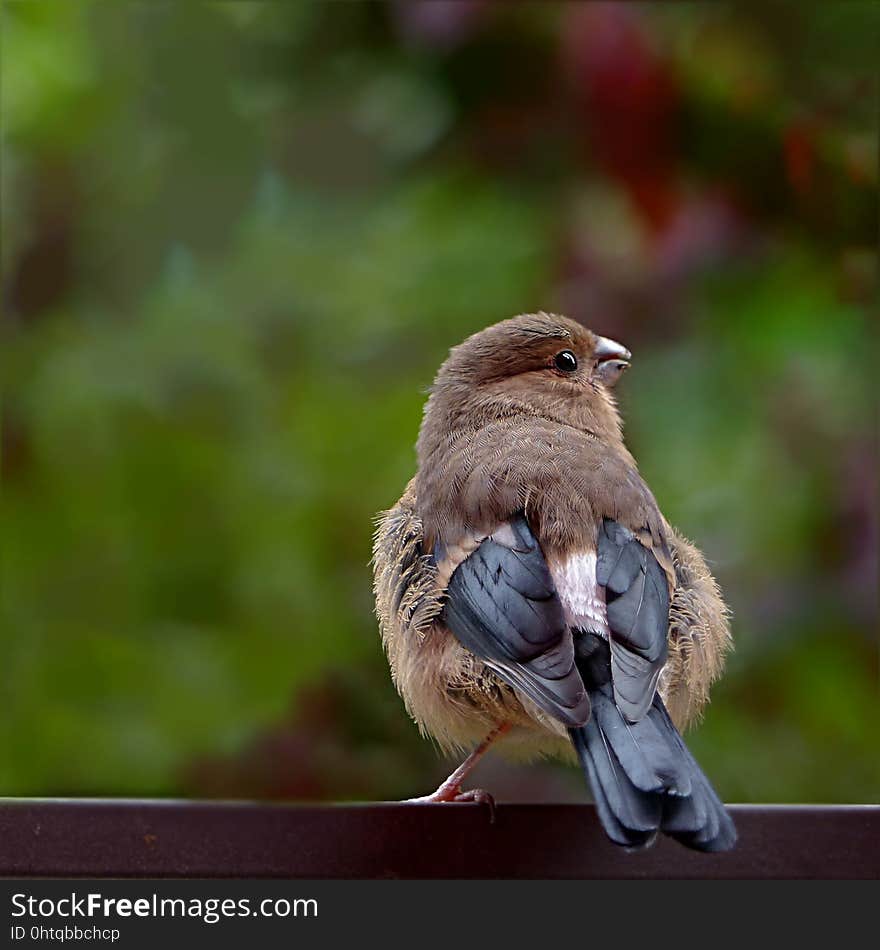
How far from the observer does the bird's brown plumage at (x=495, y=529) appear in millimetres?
3523

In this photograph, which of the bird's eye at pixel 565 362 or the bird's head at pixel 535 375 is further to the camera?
the bird's eye at pixel 565 362

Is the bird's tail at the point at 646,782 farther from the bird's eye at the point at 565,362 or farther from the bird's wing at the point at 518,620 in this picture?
the bird's eye at the point at 565,362

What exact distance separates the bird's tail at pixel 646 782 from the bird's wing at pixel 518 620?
0.17 ft

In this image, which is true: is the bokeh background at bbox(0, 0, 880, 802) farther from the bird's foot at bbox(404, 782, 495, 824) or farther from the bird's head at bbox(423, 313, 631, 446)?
the bird's foot at bbox(404, 782, 495, 824)

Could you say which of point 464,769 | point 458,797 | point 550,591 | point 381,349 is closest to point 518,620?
point 550,591

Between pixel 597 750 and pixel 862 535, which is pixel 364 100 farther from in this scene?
pixel 597 750

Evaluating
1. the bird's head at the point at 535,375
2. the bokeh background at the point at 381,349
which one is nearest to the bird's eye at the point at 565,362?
the bird's head at the point at 535,375

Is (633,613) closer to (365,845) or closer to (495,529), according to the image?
(495,529)

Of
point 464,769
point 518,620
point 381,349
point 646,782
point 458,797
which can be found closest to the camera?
point 646,782

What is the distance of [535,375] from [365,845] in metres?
1.76

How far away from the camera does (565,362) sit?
14.2ft

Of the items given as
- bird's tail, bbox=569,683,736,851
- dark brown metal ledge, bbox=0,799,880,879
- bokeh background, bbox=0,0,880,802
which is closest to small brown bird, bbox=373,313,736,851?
bird's tail, bbox=569,683,736,851

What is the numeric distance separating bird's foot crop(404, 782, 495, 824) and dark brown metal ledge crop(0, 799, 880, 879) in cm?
8

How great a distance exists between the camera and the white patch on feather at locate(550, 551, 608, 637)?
3.23 metres
